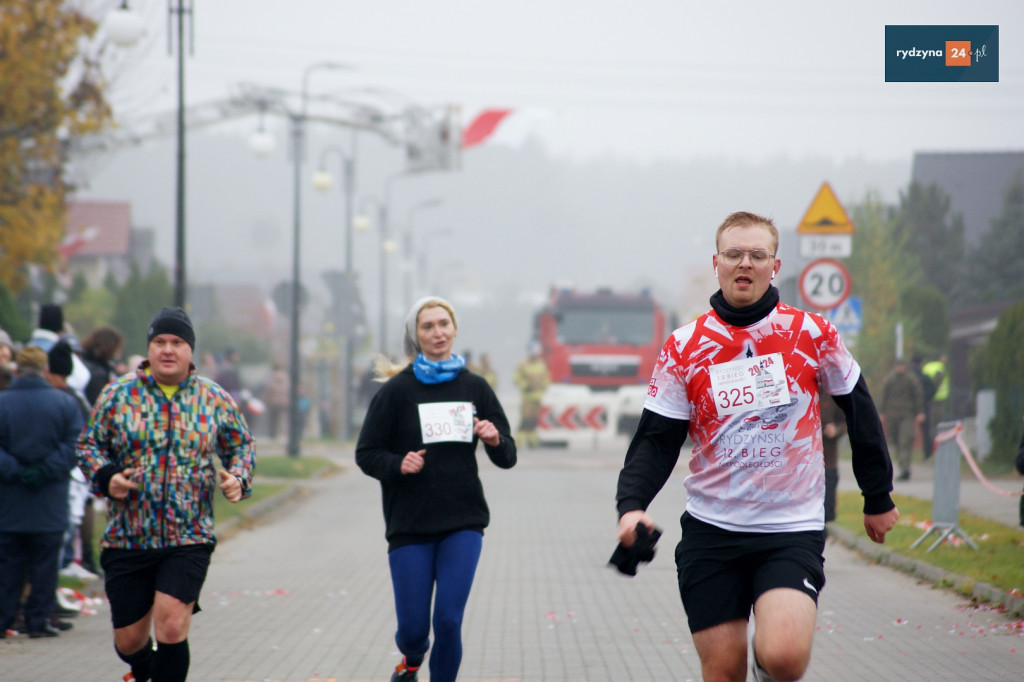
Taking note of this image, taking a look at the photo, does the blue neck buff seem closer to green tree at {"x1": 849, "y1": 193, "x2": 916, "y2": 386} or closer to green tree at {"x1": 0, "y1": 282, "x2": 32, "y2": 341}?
green tree at {"x1": 0, "y1": 282, "x2": 32, "y2": 341}

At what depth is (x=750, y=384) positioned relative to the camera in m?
4.51

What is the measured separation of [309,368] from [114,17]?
24.3 m

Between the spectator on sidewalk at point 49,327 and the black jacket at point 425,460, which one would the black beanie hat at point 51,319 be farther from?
the black jacket at point 425,460

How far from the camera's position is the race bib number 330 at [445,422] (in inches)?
247

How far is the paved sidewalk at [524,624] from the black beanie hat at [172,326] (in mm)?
2413

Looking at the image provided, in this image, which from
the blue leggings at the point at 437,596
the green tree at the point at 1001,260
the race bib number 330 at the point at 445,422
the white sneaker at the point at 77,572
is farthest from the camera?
the green tree at the point at 1001,260

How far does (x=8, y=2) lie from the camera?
791 inches

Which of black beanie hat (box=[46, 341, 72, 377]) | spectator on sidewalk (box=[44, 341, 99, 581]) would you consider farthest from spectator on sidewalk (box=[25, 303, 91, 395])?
black beanie hat (box=[46, 341, 72, 377])

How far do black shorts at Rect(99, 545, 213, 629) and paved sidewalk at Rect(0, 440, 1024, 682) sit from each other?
1.95 meters

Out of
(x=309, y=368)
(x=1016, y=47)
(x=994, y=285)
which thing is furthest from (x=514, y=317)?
(x=1016, y=47)

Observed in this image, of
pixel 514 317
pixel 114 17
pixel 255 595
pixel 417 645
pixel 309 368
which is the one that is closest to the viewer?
pixel 417 645

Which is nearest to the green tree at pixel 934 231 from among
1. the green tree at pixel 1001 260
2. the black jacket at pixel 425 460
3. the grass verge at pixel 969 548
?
the green tree at pixel 1001 260

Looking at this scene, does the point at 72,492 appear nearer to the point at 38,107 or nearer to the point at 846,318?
the point at 846,318

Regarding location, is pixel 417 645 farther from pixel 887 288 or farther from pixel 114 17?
pixel 887 288
